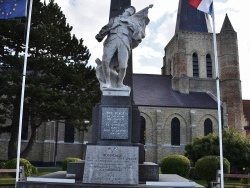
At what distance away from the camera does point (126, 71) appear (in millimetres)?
9828

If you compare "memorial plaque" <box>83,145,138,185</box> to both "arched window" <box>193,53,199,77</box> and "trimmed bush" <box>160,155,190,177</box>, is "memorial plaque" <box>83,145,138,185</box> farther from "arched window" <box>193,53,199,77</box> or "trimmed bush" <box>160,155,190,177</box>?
"arched window" <box>193,53,199,77</box>

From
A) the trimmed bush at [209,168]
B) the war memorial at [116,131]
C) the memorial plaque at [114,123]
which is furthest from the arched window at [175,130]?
the memorial plaque at [114,123]

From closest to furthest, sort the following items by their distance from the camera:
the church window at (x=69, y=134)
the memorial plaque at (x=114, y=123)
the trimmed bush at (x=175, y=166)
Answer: the memorial plaque at (x=114, y=123), the trimmed bush at (x=175, y=166), the church window at (x=69, y=134)

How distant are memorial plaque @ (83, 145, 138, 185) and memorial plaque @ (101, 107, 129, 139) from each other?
1.54 feet

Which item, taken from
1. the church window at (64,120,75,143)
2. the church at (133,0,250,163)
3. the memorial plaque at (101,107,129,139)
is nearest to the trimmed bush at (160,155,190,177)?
the memorial plaque at (101,107,129,139)

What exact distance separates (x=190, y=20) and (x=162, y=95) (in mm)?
13456

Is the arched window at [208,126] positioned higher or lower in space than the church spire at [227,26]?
lower

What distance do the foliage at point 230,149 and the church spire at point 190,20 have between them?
24819 millimetres

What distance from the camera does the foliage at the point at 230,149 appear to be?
23500mm

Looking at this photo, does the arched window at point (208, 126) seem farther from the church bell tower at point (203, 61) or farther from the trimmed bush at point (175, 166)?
the trimmed bush at point (175, 166)

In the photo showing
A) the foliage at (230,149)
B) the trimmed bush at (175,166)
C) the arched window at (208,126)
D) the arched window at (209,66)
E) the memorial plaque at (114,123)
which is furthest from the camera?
the arched window at (209,66)

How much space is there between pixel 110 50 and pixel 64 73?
1259cm

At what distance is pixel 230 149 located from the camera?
23609 mm

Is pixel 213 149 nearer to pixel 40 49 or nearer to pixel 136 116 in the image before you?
pixel 40 49
